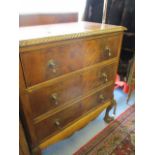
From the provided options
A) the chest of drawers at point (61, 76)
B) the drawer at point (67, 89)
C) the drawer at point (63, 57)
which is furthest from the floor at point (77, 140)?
the drawer at point (63, 57)

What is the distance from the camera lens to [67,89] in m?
1.07

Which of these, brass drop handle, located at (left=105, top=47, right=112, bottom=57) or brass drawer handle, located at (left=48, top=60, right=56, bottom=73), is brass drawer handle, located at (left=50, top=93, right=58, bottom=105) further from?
brass drop handle, located at (left=105, top=47, right=112, bottom=57)

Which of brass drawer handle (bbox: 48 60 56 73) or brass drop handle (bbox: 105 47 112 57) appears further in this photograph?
brass drop handle (bbox: 105 47 112 57)

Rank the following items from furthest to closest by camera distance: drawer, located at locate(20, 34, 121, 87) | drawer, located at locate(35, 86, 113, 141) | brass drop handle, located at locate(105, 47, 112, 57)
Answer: brass drop handle, located at locate(105, 47, 112, 57)
drawer, located at locate(35, 86, 113, 141)
drawer, located at locate(20, 34, 121, 87)

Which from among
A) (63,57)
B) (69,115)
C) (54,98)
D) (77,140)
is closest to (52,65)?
(63,57)

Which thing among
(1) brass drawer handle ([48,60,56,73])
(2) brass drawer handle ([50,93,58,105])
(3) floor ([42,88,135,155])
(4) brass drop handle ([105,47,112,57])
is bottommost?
(3) floor ([42,88,135,155])

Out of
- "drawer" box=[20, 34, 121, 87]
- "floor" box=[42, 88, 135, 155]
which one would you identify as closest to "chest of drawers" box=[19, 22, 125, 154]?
"drawer" box=[20, 34, 121, 87]

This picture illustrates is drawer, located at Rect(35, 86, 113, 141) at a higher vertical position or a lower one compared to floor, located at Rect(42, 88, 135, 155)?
higher

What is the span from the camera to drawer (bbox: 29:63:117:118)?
37.0 inches
